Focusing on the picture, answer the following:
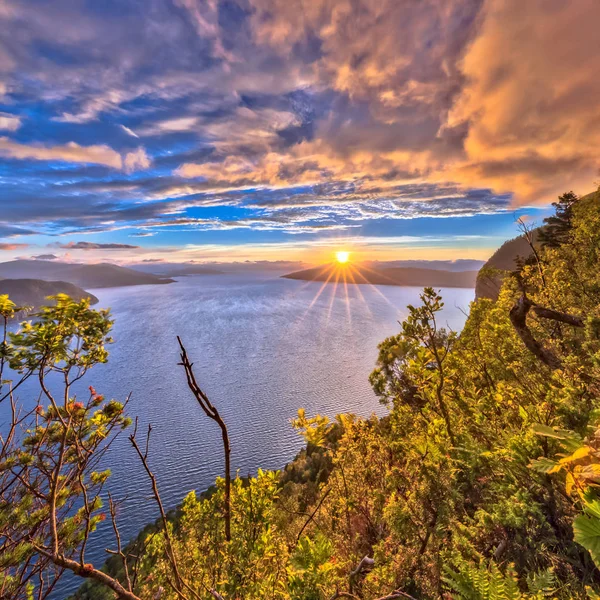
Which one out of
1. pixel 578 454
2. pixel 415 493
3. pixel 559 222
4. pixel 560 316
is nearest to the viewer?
pixel 578 454

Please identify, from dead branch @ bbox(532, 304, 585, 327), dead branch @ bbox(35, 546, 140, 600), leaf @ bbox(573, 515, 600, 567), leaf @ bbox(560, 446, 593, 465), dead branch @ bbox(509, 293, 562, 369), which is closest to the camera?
dead branch @ bbox(35, 546, 140, 600)

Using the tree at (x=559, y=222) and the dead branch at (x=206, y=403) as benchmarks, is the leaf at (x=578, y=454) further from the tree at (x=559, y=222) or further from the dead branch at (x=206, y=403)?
the tree at (x=559, y=222)

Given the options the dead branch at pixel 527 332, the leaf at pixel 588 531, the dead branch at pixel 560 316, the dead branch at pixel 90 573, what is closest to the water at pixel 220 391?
the dead branch at pixel 527 332

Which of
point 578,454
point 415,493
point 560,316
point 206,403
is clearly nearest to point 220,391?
point 415,493

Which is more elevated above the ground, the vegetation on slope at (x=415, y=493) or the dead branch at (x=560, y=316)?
the dead branch at (x=560, y=316)

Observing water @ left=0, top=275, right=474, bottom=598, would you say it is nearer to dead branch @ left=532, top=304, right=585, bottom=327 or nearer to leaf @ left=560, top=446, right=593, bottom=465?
dead branch @ left=532, top=304, right=585, bottom=327

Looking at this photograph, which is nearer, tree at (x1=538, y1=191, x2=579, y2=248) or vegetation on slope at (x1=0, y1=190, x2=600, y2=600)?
vegetation on slope at (x1=0, y1=190, x2=600, y2=600)

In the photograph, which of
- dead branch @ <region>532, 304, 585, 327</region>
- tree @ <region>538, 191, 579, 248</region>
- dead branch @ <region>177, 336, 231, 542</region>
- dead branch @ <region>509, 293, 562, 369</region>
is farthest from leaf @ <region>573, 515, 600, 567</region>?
tree @ <region>538, 191, 579, 248</region>

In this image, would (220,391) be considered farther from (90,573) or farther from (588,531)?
(588,531)

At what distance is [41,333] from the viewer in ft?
19.6

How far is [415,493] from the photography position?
26.1 feet

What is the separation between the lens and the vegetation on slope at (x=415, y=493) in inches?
156

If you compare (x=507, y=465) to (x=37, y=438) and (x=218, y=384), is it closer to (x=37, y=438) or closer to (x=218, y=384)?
(x=37, y=438)

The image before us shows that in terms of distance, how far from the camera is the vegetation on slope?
3.97 metres
